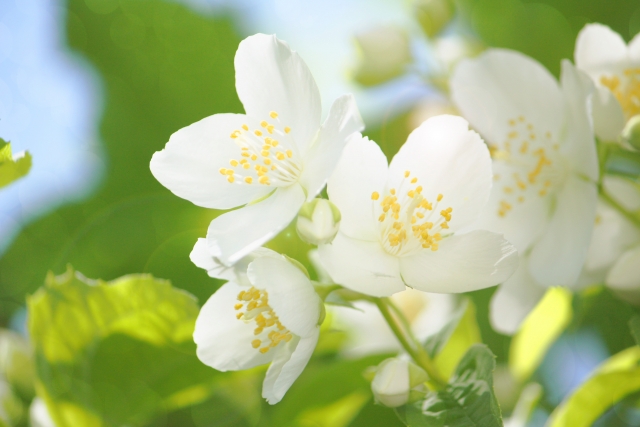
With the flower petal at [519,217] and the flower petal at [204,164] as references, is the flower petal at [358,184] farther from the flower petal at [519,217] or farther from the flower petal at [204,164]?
the flower petal at [519,217]

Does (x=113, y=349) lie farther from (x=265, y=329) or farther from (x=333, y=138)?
(x=333, y=138)

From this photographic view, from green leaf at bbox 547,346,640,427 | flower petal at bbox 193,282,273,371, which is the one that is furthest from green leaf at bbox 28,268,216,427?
green leaf at bbox 547,346,640,427

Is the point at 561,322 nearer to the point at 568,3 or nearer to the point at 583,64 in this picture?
the point at 583,64

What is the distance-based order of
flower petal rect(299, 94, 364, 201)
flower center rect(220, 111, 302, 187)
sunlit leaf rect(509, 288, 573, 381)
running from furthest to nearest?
sunlit leaf rect(509, 288, 573, 381)
flower center rect(220, 111, 302, 187)
flower petal rect(299, 94, 364, 201)

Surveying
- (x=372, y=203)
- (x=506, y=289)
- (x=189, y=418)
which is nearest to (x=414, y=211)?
(x=372, y=203)

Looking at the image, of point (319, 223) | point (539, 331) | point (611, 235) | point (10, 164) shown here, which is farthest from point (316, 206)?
point (539, 331)

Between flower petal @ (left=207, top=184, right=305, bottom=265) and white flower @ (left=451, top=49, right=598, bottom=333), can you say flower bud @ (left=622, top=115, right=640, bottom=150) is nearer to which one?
white flower @ (left=451, top=49, right=598, bottom=333)
